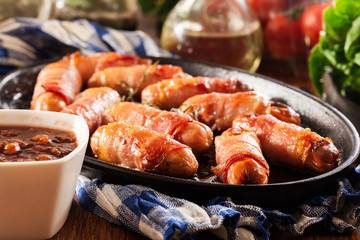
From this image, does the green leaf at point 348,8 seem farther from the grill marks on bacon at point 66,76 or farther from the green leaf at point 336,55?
the grill marks on bacon at point 66,76

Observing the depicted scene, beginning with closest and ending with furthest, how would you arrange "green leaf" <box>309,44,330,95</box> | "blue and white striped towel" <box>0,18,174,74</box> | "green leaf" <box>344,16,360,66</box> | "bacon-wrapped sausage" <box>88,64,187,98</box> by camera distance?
"bacon-wrapped sausage" <box>88,64,187,98</box>, "green leaf" <box>344,16,360,66</box>, "green leaf" <box>309,44,330,95</box>, "blue and white striped towel" <box>0,18,174,74</box>

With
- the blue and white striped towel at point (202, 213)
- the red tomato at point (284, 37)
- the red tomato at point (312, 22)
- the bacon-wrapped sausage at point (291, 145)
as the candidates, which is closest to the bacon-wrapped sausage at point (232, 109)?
the bacon-wrapped sausage at point (291, 145)

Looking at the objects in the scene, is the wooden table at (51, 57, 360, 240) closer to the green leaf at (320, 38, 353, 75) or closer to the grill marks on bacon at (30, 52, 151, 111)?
the grill marks on bacon at (30, 52, 151, 111)

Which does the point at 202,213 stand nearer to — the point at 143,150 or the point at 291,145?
the point at 143,150

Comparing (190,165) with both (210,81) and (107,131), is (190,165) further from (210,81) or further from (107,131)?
(210,81)

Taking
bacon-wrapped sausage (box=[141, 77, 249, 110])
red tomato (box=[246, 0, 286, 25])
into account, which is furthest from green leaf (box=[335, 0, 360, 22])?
red tomato (box=[246, 0, 286, 25])

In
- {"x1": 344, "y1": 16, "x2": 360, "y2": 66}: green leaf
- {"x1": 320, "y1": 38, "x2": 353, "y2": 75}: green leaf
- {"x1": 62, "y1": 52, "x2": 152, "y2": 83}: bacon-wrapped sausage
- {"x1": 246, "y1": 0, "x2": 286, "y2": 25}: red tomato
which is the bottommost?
{"x1": 62, "y1": 52, "x2": 152, "y2": 83}: bacon-wrapped sausage

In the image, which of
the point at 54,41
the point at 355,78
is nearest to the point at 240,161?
the point at 355,78
